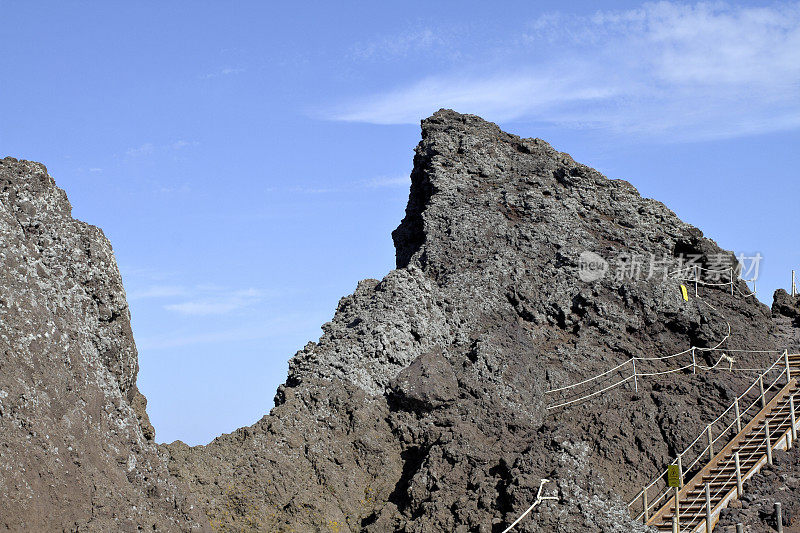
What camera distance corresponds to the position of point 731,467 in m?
18.2

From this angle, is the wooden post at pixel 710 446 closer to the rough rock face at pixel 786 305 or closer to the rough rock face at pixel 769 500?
the rough rock face at pixel 769 500

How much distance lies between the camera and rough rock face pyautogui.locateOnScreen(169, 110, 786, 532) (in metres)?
16.2

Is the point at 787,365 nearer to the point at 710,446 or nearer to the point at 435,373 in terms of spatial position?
the point at 710,446

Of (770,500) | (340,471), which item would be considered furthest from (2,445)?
(770,500)

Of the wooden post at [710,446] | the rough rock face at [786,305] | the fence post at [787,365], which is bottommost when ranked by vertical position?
the wooden post at [710,446]

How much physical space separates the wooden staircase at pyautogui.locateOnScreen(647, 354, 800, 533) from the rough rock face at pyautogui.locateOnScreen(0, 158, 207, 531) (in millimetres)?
9121

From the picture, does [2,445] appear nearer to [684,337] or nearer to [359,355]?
[359,355]

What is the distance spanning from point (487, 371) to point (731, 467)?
5.27 meters

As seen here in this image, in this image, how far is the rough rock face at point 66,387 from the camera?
11.9m

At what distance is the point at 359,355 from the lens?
19.3 m

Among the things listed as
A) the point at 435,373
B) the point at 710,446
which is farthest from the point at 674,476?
the point at 435,373

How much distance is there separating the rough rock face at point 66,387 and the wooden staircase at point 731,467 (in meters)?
9.12

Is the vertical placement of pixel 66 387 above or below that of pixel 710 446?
above

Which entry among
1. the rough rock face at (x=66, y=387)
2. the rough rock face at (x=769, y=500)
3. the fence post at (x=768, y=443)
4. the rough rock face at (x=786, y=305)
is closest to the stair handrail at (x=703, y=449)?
the fence post at (x=768, y=443)
